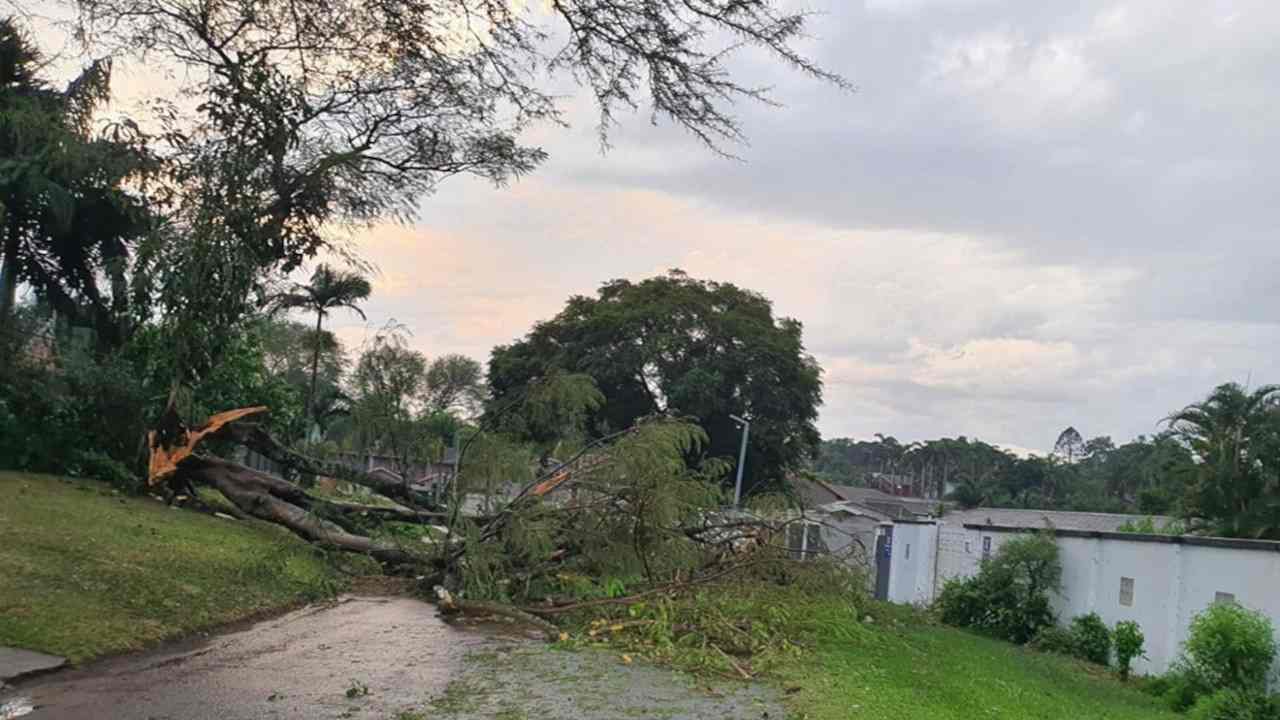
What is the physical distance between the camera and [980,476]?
243 ft

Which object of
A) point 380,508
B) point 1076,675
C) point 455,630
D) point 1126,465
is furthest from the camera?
point 1126,465

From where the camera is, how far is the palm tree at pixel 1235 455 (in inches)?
771

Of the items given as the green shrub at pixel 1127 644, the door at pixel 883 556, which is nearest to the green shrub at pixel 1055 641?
the green shrub at pixel 1127 644

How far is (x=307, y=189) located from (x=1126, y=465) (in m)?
62.9

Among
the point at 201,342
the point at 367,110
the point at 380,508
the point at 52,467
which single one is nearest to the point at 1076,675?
the point at 380,508

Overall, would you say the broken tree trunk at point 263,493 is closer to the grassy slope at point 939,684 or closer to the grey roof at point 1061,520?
the grassy slope at point 939,684

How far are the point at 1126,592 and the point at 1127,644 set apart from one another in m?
1.80

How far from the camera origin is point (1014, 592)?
2038 centimetres

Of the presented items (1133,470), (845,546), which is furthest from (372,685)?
(1133,470)

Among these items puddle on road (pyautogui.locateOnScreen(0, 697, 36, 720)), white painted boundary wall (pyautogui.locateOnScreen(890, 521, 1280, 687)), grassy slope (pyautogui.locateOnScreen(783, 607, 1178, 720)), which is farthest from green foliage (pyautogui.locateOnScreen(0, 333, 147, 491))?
white painted boundary wall (pyautogui.locateOnScreen(890, 521, 1280, 687))

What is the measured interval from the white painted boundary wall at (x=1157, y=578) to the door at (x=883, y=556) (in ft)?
13.7

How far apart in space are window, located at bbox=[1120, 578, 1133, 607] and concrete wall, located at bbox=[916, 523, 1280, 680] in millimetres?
26

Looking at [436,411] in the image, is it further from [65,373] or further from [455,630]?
[455,630]

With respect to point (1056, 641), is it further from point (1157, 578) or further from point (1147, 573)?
point (1157, 578)
